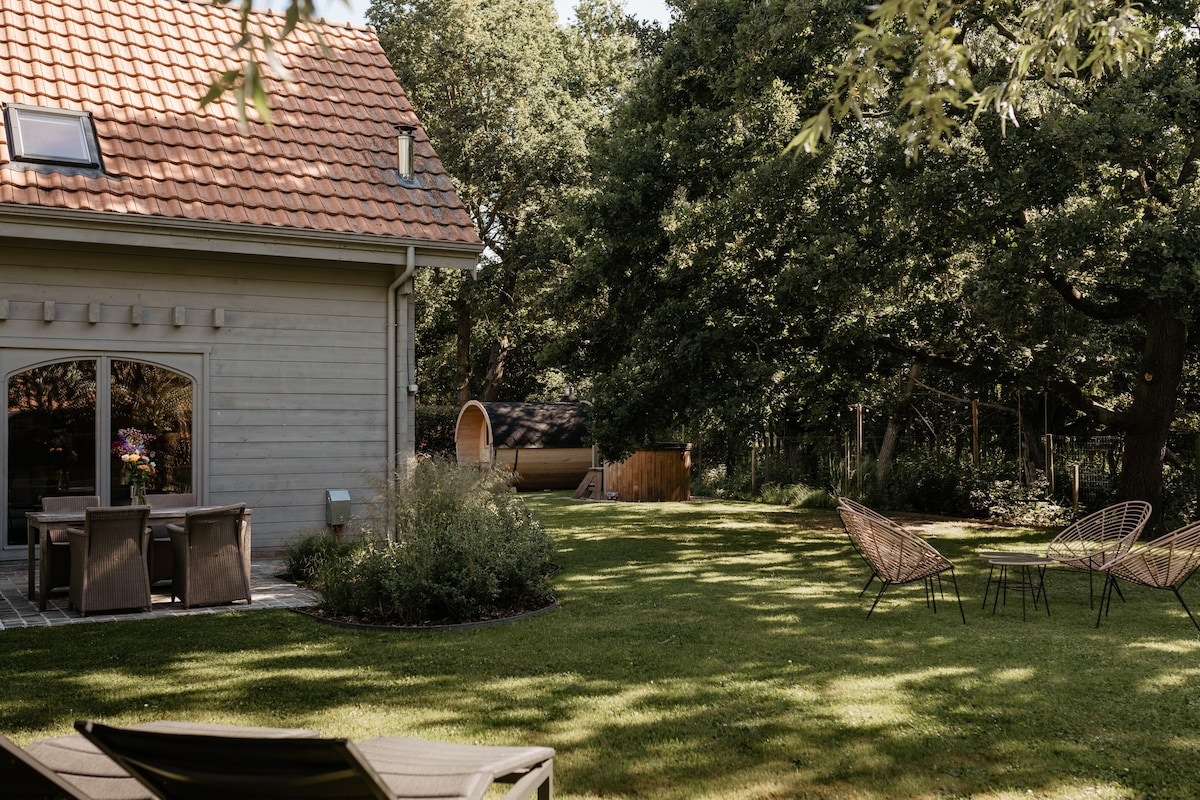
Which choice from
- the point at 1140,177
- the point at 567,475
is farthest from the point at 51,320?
the point at 567,475

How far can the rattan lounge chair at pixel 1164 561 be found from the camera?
7.85m

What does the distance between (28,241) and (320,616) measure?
4.99 m

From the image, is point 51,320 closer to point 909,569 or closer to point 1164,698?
point 909,569

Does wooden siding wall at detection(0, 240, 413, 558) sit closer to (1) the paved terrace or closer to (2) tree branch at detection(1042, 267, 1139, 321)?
(1) the paved terrace

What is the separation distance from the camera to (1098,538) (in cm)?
1027

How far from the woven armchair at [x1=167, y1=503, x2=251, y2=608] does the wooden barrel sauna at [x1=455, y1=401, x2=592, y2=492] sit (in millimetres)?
14913

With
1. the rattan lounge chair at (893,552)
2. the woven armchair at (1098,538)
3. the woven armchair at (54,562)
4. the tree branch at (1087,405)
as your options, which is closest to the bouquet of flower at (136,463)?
the woven armchair at (54,562)

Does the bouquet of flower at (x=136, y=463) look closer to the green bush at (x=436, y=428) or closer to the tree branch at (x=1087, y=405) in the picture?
the tree branch at (x=1087, y=405)

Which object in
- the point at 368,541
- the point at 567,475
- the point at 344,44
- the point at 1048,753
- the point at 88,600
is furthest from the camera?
the point at 567,475

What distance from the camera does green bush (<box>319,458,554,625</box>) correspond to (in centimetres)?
796

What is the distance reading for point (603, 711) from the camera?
5508 millimetres

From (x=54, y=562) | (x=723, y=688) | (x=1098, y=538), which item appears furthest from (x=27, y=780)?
(x=1098, y=538)

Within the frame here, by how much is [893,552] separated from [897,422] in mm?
13119

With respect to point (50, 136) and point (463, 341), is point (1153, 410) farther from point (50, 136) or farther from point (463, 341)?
point (463, 341)
